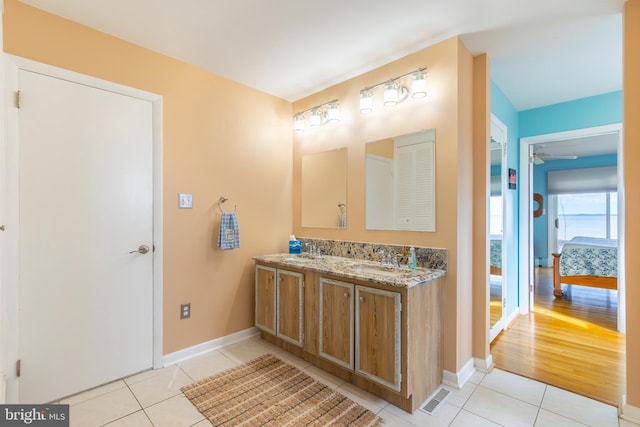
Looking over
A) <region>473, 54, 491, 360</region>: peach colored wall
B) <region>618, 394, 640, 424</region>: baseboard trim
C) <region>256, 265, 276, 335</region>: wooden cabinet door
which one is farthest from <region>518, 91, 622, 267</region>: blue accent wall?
<region>256, 265, 276, 335</region>: wooden cabinet door

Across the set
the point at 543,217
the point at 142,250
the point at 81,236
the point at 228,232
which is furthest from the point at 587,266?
the point at 81,236

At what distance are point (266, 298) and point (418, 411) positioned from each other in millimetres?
1475

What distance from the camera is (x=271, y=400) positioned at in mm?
1952

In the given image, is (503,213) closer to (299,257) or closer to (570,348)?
(570,348)

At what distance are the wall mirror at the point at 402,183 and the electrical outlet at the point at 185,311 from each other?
5.51 feet

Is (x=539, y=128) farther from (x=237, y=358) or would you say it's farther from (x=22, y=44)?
(x=22, y=44)

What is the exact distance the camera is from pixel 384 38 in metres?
2.15

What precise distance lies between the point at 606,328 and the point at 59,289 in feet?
16.3

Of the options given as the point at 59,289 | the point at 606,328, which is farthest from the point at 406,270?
the point at 606,328

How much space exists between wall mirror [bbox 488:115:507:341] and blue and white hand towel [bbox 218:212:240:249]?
243 centimetres

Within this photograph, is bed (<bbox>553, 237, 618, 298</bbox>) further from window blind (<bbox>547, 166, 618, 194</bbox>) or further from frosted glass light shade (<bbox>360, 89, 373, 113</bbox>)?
frosted glass light shade (<bbox>360, 89, 373, 113</bbox>)

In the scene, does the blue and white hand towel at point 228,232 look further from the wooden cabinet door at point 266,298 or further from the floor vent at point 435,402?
the floor vent at point 435,402

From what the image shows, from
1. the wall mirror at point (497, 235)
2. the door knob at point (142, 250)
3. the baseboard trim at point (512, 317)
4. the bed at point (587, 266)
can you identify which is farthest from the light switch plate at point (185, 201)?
the bed at point (587, 266)

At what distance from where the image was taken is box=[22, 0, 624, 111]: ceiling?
1.83m
